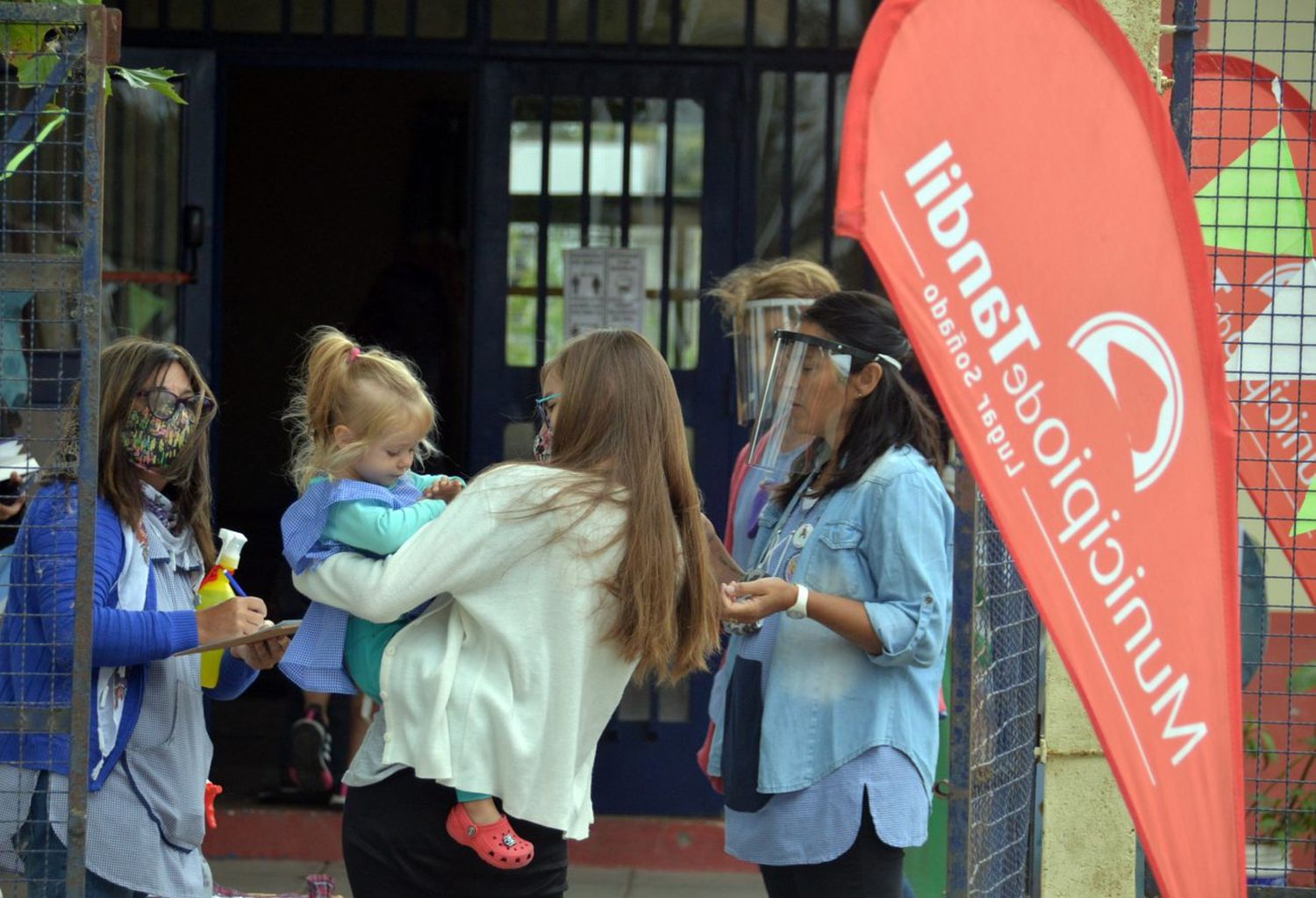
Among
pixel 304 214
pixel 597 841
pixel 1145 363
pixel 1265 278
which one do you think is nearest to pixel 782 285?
pixel 1265 278

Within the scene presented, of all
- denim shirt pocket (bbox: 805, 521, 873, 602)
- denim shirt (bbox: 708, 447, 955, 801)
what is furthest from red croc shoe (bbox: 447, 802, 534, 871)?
denim shirt pocket (bbox: 805, 521, 873, 602)

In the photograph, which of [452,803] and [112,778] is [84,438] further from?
[452,803]

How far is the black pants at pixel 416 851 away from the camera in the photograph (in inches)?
109

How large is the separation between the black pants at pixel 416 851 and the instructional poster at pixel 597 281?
323 centimetres

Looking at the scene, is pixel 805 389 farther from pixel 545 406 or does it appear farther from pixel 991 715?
pixel 991 715

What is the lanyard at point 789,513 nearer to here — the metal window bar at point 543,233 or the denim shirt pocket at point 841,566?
the denim shirt pocket at point 841,566

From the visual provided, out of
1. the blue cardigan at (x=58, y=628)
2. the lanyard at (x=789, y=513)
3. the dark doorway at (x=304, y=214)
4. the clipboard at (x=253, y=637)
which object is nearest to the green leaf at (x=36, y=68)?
the blue cardigan at (x=58, y=628)

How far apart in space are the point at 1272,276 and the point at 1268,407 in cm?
32

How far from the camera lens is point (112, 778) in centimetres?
304

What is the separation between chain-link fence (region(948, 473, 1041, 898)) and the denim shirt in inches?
4.6

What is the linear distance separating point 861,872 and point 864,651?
409 mm

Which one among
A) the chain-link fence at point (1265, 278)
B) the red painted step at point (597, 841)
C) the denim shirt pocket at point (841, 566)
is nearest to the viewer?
the denim shirt pocket at point (841, 566)

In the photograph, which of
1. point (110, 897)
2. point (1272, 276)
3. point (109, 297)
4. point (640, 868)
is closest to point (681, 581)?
point (110, 897)

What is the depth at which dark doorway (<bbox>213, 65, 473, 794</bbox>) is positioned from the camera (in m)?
9.72
